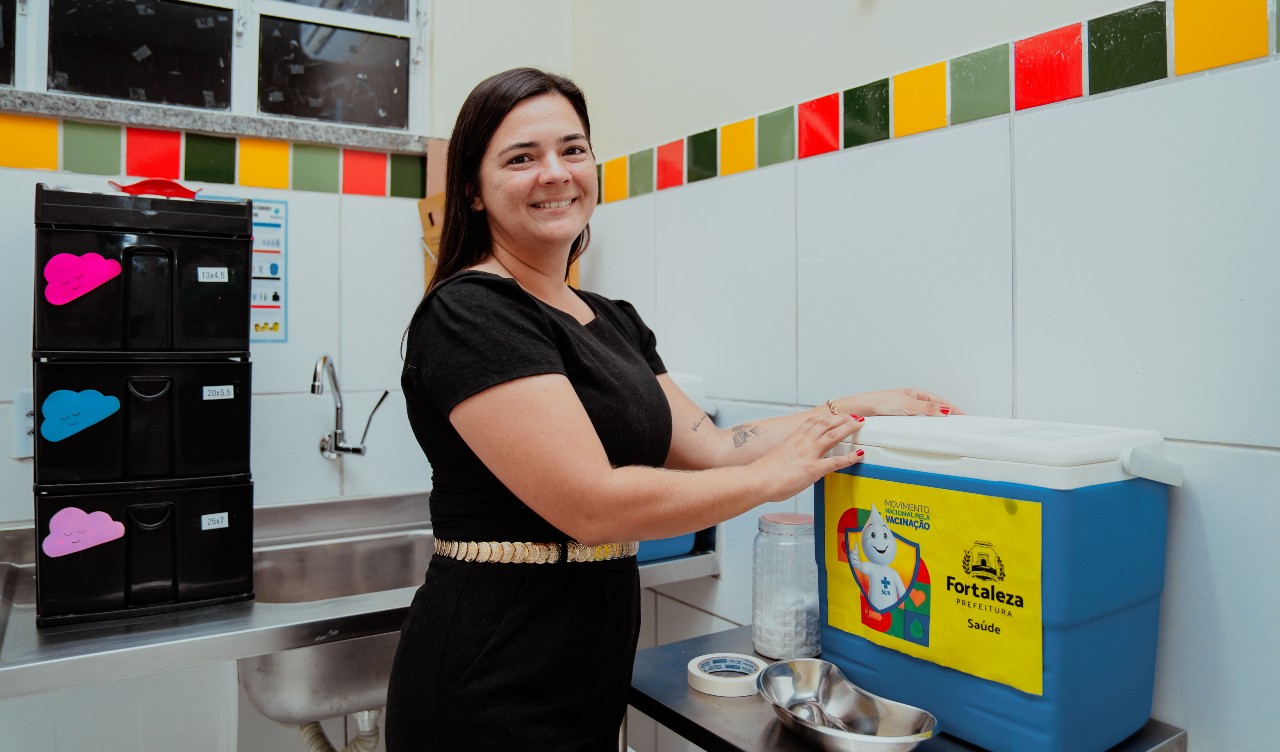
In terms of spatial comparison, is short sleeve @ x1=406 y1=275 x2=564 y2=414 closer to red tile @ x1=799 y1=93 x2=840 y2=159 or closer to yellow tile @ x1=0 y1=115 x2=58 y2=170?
red tile @ x1=799 y1=93 x2=840 y2=159

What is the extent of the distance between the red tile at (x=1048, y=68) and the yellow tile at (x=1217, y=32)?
12cm

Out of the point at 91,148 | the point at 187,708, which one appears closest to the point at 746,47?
the point at 91,148

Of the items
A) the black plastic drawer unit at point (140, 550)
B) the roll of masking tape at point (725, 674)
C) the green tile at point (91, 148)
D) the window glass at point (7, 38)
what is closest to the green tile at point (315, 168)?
the green tile at point (91, 148)

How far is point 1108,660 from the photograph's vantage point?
939 mm

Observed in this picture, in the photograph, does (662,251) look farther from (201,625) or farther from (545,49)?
(201,625)

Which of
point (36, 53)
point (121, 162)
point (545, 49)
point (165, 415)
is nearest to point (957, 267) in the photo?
point (165, 415)

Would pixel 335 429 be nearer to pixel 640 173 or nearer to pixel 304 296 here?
pixel 304 296

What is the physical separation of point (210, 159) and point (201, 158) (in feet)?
0.06

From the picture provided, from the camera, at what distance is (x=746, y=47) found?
5.57 ft

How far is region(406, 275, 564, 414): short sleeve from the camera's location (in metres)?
0.96

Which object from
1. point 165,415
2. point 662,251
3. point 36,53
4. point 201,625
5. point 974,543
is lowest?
point 201,625

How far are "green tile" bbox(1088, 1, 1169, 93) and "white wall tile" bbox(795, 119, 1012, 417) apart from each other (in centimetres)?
14

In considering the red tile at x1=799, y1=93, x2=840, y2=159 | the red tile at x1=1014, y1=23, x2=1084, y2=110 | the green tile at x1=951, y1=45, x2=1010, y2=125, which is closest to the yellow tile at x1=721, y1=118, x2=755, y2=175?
the red tile at x1=799, y1=93, x2=840, y2=159

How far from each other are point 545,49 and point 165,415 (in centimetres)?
143
